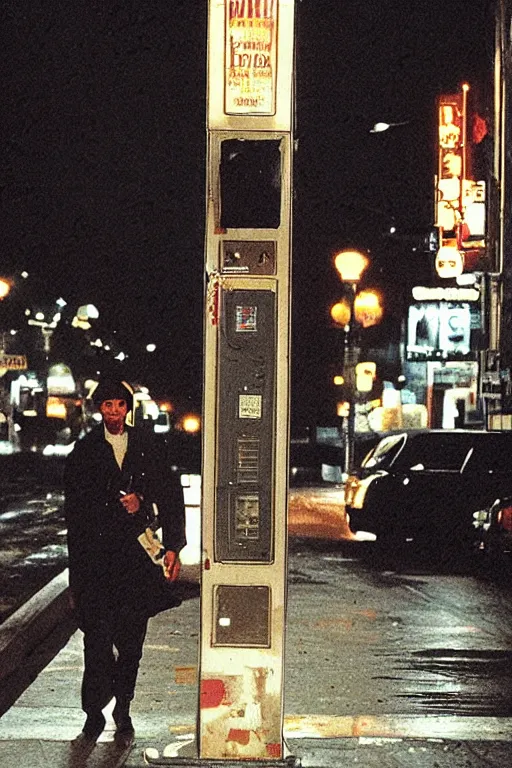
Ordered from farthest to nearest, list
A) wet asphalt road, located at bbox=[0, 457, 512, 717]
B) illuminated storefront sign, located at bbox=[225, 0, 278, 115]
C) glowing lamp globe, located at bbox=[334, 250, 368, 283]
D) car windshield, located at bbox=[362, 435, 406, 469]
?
glowing lamp globe, located at bbox=[334, 250, 368, 283] < car windshield, located at bbox=[362, 435, 406, 469] < wet asphalt road, located at bbox=[0, 457, 512, 717] < illuminated storefront sign, located at bbox=[225, 0, 278, 115]

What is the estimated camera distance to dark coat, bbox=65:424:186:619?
718 centimetres

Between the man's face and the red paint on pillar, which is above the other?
the man's face

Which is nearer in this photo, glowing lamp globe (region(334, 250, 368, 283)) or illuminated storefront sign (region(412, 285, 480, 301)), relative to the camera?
glowing lamp globe (region(334, 250, 368, 283))

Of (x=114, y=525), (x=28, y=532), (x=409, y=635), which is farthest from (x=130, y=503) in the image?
(x=28, y=532)

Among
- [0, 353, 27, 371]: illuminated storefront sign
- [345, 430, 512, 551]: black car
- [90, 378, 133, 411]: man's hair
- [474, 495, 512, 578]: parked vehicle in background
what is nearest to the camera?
[90, 378, 133, 411]: man's hair

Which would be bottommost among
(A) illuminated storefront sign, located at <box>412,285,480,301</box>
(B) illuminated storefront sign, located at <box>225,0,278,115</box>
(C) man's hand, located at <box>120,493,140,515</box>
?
(C) man's hand, located at <box>120,493,140,515</box>

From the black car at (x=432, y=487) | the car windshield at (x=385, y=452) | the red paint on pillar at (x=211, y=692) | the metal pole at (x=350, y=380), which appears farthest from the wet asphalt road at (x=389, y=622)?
the metal pole at (x=350, y=380)

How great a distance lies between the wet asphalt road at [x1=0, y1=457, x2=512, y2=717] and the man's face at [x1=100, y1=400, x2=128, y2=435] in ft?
7.65

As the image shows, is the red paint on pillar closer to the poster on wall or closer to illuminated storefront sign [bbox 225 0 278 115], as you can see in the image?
illuminated storefront sign [bbox 225 0 278 115]

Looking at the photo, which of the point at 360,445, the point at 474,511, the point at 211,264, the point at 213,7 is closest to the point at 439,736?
the point at 211,264

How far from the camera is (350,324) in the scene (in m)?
32.1

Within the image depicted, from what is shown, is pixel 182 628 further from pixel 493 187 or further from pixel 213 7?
pixel 493 187

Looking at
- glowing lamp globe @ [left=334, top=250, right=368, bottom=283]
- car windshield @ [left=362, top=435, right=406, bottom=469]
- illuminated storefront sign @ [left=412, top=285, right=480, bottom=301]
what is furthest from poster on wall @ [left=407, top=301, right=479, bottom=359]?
car windshield @ [left=362, top=435, right=406, bottom=469]

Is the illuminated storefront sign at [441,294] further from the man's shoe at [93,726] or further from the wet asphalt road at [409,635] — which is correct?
the man's shoe at [93,726]
